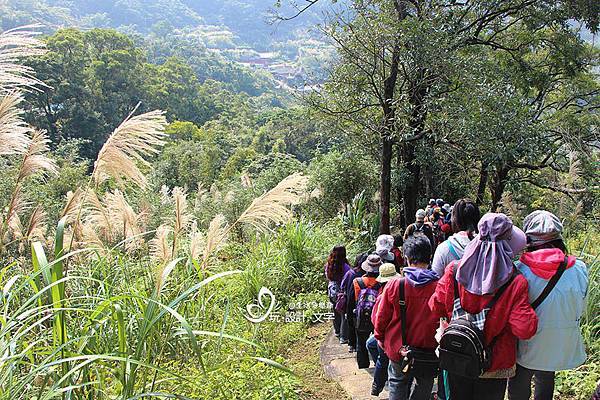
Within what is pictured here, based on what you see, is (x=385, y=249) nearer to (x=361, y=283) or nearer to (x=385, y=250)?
(x=385, y=250)

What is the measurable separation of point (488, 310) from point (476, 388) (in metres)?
0.41

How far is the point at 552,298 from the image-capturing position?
2.19 metres

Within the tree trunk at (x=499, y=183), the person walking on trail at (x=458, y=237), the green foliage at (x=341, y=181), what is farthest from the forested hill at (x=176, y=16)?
the person walking on trail at (x=458, y=237)

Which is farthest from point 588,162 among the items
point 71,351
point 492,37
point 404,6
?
point 71,351

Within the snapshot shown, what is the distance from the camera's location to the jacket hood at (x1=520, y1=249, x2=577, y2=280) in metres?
2.19

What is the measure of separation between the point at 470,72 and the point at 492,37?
7.30ft

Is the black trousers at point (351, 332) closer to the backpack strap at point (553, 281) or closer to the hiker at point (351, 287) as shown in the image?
the hiker at point (351, 287)

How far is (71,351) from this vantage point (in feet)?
5.83

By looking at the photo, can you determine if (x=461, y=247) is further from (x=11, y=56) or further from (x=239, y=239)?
(x=239, y=239)

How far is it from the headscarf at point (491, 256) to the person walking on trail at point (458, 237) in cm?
57

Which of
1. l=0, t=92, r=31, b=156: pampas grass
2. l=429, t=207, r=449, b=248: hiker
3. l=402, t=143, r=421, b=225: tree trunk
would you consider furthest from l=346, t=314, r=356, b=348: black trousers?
l=402, t=143, r=421, b=225: tree trunk

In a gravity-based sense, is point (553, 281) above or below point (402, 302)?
above

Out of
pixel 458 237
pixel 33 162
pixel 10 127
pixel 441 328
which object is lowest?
pixel 441 328

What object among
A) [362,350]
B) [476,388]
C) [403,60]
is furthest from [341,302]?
[403,60]
